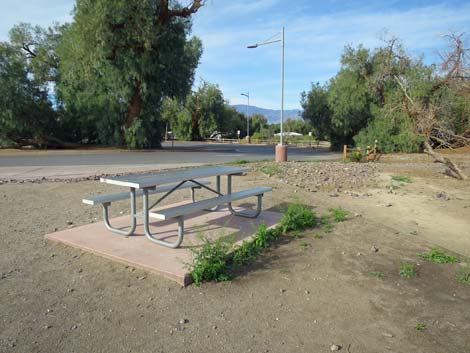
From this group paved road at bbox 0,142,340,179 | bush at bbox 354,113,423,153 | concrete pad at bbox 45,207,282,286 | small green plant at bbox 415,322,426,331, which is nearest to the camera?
small green plant at bbox 415,322,426,331

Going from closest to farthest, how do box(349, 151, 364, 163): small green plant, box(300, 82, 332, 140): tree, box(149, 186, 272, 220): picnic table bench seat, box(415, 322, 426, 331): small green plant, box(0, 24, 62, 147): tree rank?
box(415, 322, 426, 331): small green plant → box(149, 186, 272, 220): picnic table bench seat → box(349, 151, 364, 163): small green plant → box(0, 24, 62, 147): tree → box(300, 82, 332, 140): tree

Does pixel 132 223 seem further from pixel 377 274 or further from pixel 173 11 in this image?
pixel 173 11

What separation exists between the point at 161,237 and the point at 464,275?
11.4ft

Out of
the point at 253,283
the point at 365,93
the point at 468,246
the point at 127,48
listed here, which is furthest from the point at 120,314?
the point at 365,93

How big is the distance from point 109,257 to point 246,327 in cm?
191

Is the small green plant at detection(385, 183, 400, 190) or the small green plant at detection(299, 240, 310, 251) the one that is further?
the small green plant at detection(385, 183, 400, 190)

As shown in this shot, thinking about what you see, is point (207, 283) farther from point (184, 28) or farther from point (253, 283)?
point (184, 28)

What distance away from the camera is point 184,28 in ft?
81.7

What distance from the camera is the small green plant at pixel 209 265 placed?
3422mm

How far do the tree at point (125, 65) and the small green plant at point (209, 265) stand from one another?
2089 cm

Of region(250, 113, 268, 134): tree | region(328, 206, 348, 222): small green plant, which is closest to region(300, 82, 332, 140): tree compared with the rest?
region(328, 206, 348, 222): small green plant

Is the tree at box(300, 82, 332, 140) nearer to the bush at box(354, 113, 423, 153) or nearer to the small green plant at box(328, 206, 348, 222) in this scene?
the bush at box(354, 113, 423, 153)

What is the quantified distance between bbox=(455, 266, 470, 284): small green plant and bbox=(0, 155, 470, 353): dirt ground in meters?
0.07

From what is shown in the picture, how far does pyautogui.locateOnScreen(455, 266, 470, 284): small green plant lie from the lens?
3697mm
